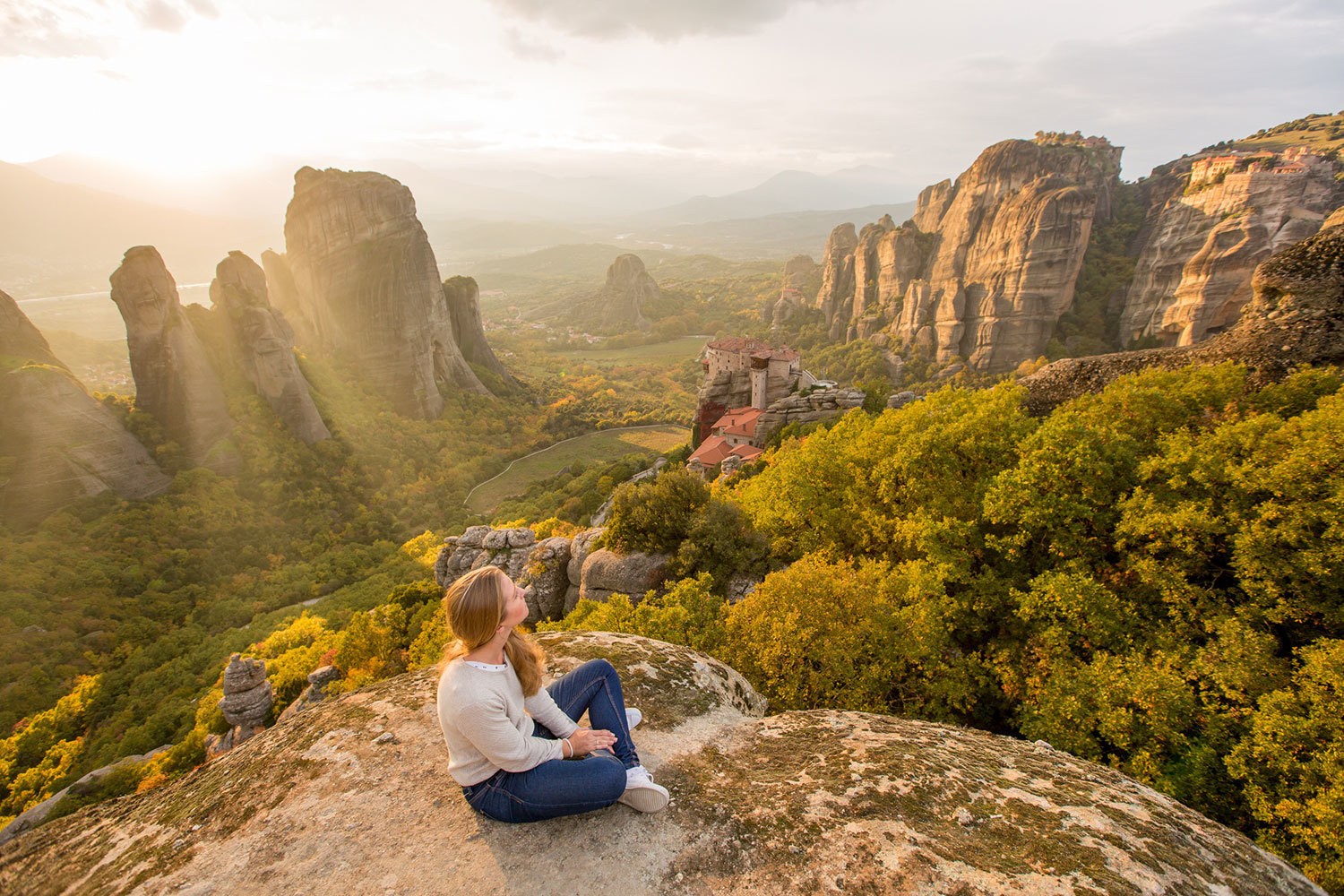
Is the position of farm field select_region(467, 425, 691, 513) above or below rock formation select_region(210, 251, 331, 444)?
below

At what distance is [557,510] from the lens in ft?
157

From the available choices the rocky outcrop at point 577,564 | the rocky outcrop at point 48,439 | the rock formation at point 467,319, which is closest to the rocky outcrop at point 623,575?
the rocky outcrop at point 577,564

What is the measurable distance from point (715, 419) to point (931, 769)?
48365 mm

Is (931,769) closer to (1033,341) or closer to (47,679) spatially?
(47,679)

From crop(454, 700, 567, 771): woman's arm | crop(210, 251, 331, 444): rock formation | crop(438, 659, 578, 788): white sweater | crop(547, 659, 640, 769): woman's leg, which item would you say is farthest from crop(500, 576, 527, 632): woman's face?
crop(210, 251, 331, 444): rock formation

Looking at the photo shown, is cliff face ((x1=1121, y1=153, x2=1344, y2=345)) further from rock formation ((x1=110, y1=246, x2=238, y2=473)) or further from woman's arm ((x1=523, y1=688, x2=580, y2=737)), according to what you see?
rock formation ((x1=110, y1=246, x2=238, y2=473))

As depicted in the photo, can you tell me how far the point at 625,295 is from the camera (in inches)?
6619

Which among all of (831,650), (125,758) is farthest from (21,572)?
(831,650)

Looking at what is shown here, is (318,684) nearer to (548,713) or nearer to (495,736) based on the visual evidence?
(548,713)

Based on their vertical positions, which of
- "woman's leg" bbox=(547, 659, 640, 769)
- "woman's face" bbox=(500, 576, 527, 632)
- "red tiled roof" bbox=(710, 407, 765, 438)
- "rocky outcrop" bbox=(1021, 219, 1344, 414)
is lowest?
"red tiled roof" bbox=(710, 407, 765, 438)

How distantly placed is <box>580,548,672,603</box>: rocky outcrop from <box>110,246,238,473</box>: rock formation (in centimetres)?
4518

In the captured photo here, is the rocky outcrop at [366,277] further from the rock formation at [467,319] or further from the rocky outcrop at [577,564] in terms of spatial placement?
the rocky outcrop at [577,564]

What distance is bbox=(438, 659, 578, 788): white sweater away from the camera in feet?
14.9

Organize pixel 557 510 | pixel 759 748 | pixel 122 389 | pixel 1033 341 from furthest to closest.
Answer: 1. pixel 1033 341
2. pixel 122 389
3. pixel 557 510
4. pixel 759 748
